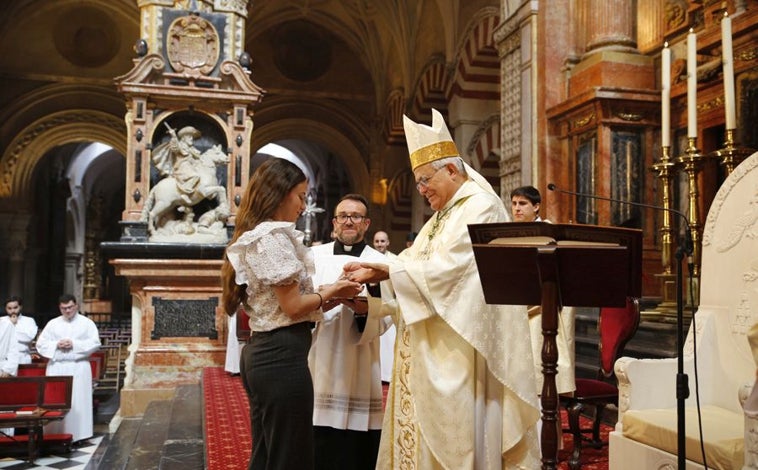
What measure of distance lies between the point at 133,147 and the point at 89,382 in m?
2.70

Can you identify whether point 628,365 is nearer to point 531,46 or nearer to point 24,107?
point 531,46

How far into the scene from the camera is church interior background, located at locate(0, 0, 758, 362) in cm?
625

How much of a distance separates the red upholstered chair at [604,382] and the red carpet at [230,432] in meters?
0.16

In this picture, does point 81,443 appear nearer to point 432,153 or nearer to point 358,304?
point 358,304

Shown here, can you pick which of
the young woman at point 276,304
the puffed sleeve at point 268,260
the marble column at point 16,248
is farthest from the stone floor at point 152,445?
the marble column at point 16,248

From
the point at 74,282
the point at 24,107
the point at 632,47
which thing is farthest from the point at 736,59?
the point at 74,282

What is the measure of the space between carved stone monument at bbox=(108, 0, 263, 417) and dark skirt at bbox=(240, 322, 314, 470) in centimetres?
492

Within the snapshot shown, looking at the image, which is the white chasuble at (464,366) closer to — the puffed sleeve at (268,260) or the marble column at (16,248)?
the puffed sleeve at (268,260)

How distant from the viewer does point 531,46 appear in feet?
23.9

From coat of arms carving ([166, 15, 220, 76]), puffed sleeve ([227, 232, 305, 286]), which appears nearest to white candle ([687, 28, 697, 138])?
puffed sleeve ([227, 232, 305, 286])

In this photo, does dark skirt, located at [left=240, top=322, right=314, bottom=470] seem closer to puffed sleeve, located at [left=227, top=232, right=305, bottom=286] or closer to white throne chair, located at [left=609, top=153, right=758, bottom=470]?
puffed sleeve, located at [left=227, top=232, right=305, bottom=286]

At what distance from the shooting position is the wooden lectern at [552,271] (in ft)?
7.28

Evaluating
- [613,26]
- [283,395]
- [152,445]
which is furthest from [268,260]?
[613,26]

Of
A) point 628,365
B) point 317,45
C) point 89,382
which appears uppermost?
point 317,45
